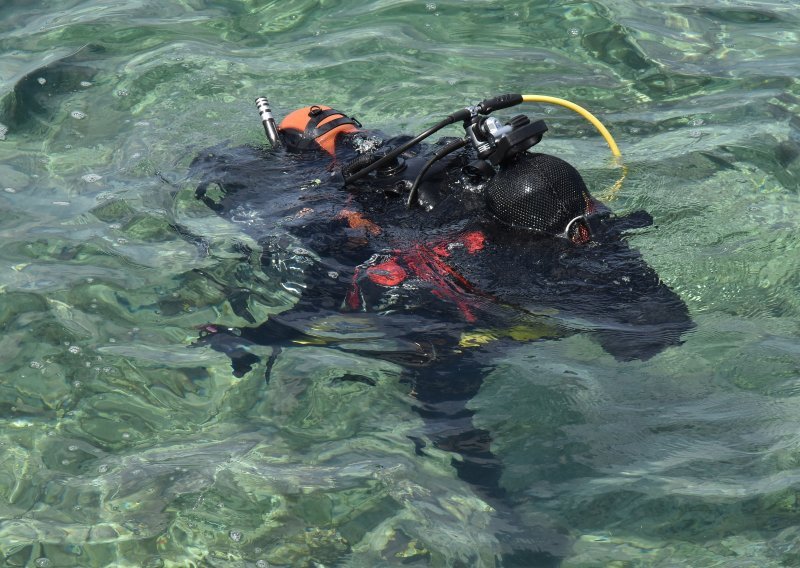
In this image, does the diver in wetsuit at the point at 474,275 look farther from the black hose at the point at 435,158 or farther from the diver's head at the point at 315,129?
the diver's head at the point at 315,129

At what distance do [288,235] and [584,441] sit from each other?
67.8 inches

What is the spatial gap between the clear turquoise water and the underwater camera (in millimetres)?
581

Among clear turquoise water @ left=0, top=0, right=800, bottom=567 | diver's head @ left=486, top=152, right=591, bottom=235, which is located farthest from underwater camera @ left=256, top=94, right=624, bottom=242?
clear turquoise water @ left=0, top=0, right=800, bottom=567

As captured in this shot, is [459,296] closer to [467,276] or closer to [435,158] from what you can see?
[467,276]

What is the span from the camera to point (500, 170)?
13.5 ft

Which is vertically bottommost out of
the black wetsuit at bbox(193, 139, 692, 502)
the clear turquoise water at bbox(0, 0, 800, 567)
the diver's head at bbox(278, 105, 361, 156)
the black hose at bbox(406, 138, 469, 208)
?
the clear turquoise water at bbox(0, 0, 800, 567)

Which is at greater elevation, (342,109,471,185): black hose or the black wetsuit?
(342,109,471,185): black hose

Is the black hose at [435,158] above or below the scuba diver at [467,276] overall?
above

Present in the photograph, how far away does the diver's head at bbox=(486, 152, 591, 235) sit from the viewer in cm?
390

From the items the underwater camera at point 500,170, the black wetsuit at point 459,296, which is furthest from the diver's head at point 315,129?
the black wetsuit at point 459,296

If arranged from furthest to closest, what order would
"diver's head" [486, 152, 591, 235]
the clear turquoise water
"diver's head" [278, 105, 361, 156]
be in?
"diver's head" [278, 105, 361, 156], "diver's head" [486, 152, 591, 235], the clear turquoise water

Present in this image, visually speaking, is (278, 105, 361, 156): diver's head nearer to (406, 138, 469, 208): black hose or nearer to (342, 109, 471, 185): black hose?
(342, 109, 471, 185): black hose

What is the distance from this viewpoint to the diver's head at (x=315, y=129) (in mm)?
4816

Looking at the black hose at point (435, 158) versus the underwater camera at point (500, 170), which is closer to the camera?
the underwater camera at point (500, 170)
